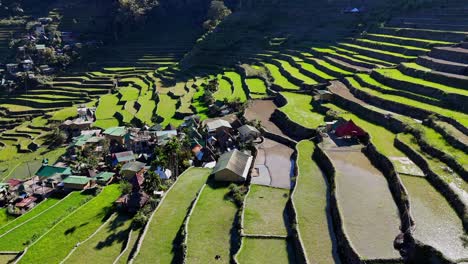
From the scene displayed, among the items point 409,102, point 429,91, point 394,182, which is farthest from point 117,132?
point 429,91

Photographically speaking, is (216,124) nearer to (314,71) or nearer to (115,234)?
(115,234)

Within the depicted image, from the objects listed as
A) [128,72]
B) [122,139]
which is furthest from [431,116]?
[128,72]

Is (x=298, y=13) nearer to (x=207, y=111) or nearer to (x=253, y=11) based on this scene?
(x=253, y=11)

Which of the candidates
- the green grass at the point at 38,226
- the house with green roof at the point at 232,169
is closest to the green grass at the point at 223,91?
the house with green roof at the point at 232,169

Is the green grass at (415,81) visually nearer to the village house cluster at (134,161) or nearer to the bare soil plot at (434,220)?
the bare soil plot at (434,220)

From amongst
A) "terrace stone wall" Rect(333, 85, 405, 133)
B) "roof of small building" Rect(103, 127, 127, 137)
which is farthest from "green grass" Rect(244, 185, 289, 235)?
"roof of small building" Rect(103, 127, 127, 137)

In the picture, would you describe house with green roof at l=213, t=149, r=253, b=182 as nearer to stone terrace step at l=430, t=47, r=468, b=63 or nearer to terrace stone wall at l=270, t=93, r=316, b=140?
terrace stone wall at l=270, t=93, r=316, b=140
